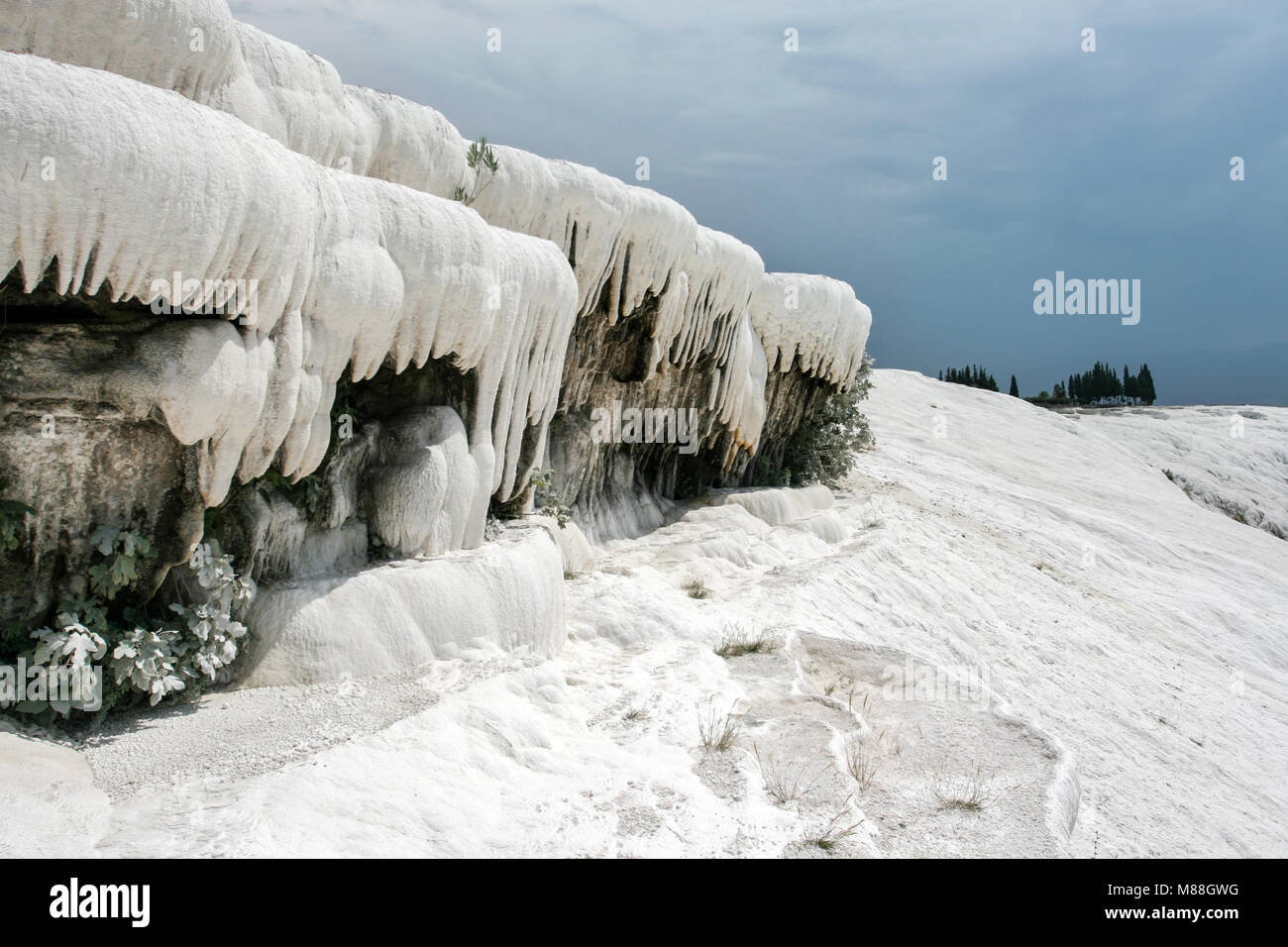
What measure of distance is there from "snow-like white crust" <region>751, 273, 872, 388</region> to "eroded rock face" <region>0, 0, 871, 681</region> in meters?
5.30

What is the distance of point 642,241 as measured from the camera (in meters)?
10.4

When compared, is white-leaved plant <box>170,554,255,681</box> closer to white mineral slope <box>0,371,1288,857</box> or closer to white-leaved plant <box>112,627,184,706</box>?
white-leaved plant <box>112,627,184,706</box>

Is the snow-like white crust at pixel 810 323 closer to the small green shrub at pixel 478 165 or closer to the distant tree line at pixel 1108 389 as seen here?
the small green shrub at pixel 478 165

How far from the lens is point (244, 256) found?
4750 millimetres

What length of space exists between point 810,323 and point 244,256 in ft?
35.1

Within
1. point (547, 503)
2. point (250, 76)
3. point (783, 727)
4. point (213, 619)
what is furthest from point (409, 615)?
point (250, 76)

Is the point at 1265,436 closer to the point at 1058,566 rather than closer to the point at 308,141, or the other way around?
the point at 1058,566

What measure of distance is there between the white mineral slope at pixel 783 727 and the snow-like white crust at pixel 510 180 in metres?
2.33

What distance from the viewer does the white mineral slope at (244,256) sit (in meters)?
3.97

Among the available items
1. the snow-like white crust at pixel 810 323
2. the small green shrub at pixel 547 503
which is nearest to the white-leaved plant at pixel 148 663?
the small green shrub at pixel 547 503

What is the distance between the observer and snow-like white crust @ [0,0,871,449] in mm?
5059

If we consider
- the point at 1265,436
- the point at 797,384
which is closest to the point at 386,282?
the point at 797,384

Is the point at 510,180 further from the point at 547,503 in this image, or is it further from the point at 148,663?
the point at 148,663
